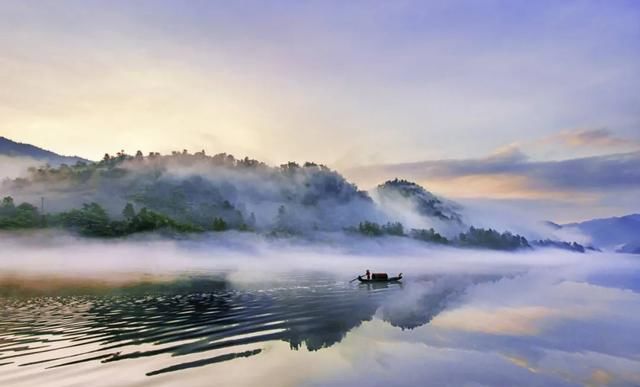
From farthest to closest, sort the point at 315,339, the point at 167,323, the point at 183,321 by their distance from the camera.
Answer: the point at 183,321 → the point at 167,323 → the point at 315,339

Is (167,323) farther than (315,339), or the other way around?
(167,323)

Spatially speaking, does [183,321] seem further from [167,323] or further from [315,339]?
[315,339]

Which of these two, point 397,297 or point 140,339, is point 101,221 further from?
point 140,339

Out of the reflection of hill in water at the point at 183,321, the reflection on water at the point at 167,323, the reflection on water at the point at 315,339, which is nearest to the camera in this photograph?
the reflection on water at the point at 315,339

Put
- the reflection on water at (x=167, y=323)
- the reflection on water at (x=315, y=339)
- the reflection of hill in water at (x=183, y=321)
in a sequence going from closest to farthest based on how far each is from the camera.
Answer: the reflection on water at (x=315, y=339), the reflection on water at (x=167, y=323), the reflection of hill in water at (x=183, y=321)

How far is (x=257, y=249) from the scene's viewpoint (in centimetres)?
19750

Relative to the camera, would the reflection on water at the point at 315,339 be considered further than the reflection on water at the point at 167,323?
No

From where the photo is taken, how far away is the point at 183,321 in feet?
105

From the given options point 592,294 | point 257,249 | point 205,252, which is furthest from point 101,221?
point 592,294

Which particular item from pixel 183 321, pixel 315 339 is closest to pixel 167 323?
pixel 183 321

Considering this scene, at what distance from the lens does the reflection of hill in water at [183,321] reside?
2327cm

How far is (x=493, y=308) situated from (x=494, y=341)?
16.5m

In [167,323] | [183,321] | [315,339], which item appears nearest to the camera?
[315,339]

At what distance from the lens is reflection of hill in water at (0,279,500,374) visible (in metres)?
23.3
